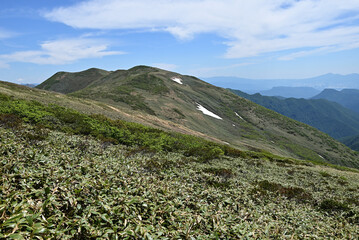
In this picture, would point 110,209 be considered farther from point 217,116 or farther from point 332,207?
point 217,116

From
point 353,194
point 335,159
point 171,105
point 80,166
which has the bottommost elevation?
point 335,159

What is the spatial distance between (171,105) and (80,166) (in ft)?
237

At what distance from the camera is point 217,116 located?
92062mm

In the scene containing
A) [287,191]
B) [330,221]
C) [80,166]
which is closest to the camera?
[80,166]

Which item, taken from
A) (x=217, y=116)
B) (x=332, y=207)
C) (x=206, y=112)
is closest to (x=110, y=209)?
(x=332, y=207)

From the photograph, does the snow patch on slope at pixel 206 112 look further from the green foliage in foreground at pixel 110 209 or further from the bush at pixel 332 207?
the green foliage in foreground at pixel 110 209

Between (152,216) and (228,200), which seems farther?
(228,200)

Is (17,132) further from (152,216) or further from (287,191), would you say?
(287,191)

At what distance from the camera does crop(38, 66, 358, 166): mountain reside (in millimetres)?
68250

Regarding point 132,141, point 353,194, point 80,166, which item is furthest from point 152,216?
point 353,194

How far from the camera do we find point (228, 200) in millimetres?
8758

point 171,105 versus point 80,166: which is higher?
point 171,105

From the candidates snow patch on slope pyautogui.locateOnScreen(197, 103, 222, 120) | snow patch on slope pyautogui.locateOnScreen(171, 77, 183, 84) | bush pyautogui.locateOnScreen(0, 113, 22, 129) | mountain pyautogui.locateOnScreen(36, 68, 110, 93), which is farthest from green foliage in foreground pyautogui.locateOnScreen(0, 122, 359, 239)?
mountain pyautogui.locateOnScreen(36, 68, 110, 93)

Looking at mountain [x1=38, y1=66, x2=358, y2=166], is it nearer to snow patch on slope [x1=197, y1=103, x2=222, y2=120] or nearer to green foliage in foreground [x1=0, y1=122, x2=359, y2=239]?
snow patch on slope [x1=197, y1=103, x2=222, y2=120]
